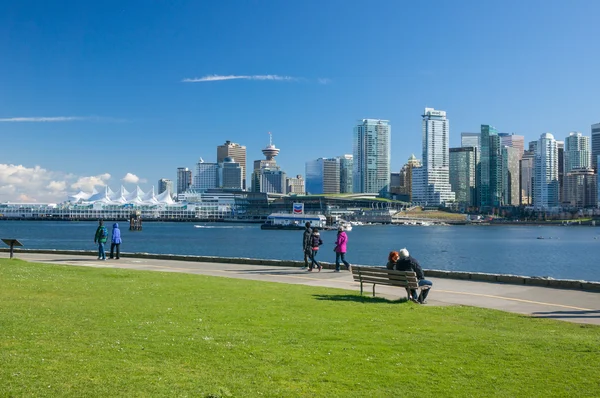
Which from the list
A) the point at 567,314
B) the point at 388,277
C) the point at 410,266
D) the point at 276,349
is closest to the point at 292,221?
the point at 410,266

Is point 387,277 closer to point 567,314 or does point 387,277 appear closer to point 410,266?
point 410,266

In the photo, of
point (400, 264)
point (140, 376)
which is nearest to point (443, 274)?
point (400, 264)

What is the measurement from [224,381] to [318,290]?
8628mm

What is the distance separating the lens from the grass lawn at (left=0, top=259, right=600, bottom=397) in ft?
21.2

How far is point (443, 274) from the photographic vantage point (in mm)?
18688

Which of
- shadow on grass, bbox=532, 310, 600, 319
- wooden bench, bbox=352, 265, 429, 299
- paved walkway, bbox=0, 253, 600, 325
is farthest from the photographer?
wooden bench, bbox=352, 265, 429, 299

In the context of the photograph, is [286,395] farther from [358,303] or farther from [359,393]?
[358,303]

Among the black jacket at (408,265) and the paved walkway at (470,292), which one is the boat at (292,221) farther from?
the black jacket at (408,265)

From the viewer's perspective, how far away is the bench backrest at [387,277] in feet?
43.7

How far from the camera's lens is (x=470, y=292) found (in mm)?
15180

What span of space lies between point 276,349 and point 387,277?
6.53m

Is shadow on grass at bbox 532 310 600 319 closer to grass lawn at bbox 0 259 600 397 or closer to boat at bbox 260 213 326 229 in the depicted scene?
grass lawn at bbox 0 259 600 397

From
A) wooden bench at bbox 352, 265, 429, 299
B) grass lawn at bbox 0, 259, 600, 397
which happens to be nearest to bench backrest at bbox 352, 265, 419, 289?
wooden bench at bbox 352, 265, 429, 299

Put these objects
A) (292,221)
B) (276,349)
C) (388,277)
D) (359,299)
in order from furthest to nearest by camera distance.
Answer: (292,221) < (388,277) < (359,299) < (276,349)
